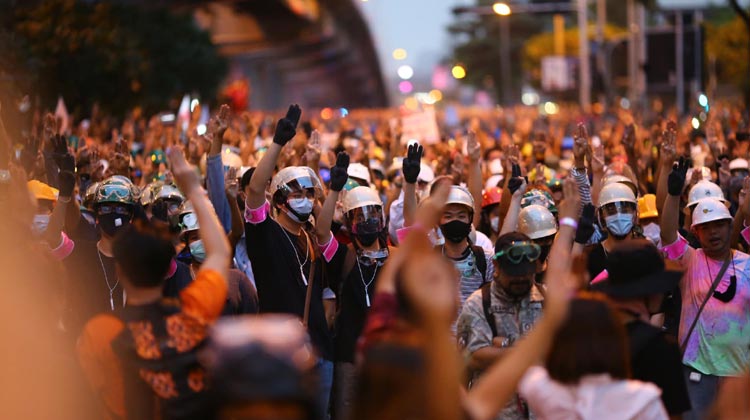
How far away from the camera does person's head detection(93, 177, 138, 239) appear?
8.20 meters

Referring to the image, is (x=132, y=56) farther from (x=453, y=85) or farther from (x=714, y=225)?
(x=453, y=85)

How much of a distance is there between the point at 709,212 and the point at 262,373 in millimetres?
4667

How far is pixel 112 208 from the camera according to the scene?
8.20 m

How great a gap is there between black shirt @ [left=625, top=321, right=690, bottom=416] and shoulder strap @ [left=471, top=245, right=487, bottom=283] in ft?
7.08

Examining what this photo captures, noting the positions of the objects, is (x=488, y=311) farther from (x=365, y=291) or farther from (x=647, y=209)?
(x=647, y=209)

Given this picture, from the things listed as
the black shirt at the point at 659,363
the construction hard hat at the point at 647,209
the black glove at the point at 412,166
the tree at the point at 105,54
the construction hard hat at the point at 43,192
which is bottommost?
the black shirt at the point at 659,363

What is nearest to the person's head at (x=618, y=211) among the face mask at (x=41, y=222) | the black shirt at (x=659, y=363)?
the black shirt at (x=659, y=363)

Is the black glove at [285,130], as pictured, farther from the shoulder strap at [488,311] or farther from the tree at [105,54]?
the tree at [105,54]

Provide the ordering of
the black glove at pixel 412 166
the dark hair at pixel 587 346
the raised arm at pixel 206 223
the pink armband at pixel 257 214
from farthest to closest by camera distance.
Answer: the black glove at pixel 412 166
the pink armband at pixel 257 214
the raised arm at pixel 206 223
the dark hair at pixel 587 346

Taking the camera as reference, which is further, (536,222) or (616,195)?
(616,195)

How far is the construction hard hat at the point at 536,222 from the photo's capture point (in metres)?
8.02

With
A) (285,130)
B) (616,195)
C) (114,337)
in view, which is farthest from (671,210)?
(114,337)

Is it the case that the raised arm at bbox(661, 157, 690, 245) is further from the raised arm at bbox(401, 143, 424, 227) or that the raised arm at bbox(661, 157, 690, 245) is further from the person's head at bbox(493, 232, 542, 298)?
the person's head at bbox(493, 232, 542, 298)

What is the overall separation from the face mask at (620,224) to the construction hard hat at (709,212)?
397mm
